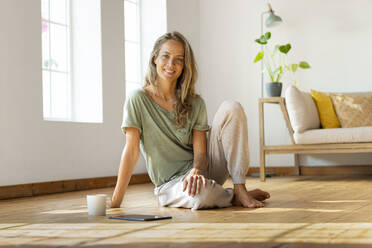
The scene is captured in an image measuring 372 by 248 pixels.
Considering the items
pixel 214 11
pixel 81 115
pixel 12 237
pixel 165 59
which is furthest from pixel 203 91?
pixel 12 237

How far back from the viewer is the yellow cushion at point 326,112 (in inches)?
183

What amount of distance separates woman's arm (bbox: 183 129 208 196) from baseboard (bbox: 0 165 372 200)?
146cm

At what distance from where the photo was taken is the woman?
2.32 metres

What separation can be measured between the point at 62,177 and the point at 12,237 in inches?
85.2

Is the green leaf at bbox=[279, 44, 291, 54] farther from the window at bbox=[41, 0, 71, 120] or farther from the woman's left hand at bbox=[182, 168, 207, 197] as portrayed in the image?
the woman's left hand at bbox=[182, 168, 207, 197]

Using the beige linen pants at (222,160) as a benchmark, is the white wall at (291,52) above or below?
above

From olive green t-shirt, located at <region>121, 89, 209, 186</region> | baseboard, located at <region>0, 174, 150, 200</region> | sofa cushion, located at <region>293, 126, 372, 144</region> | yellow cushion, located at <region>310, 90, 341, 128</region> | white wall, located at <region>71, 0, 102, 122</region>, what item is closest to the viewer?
olive green t-shirt, located at <region>121, 89, 209, 186</region>

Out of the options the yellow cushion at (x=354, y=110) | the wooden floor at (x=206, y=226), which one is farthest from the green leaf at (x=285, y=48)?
the wooden floor at (x=206, y=226)

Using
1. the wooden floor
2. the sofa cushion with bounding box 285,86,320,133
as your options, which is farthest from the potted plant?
the wooden floor

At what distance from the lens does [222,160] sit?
94.3 inches

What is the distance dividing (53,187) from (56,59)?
107cm

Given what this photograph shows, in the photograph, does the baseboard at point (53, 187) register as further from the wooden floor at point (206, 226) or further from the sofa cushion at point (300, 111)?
the sofa cushion at point (300, 111)

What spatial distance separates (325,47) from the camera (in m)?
5.22

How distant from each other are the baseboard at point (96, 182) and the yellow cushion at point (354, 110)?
0.66 meters
